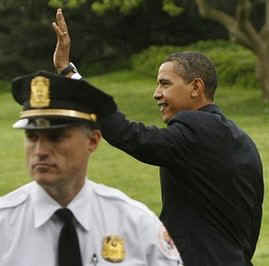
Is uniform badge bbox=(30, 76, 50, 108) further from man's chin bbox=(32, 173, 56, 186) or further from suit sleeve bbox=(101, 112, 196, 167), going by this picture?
suit sleeve bbox=(101, 112, 196, 167)

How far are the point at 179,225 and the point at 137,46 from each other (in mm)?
41707

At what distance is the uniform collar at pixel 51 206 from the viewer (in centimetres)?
316

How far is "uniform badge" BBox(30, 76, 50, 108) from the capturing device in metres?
3.28

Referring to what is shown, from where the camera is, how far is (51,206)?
317 cm

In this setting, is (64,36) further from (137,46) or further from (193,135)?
(137,46)

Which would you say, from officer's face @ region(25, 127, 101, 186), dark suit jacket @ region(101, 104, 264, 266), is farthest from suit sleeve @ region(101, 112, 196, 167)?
officer's face @ region(25, 127, 101, 186)

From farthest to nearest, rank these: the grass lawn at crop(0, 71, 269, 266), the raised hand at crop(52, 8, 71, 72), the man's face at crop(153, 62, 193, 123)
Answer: the grass lawn at crop(0, 71, 269, 266)
the man's face at crop(153, 62, 193, 123)
the raised hand at crop(52, 8, 71, 72)

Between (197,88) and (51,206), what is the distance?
1.96 metres

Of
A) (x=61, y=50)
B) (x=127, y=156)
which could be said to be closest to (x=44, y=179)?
(x=61, y=50)

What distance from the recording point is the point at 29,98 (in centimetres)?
334

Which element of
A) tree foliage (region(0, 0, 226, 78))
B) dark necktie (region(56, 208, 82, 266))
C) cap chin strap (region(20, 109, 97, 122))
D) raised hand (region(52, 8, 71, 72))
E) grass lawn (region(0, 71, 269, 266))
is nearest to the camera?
dark necktie (region(56, 208, 82, 266))

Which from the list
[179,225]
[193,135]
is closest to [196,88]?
[193,135]

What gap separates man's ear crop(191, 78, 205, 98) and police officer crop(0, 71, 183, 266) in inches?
67.8

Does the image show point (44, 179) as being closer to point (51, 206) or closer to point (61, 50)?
point (51, 206)
